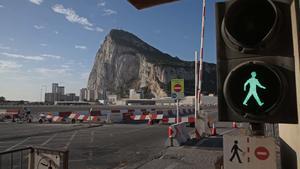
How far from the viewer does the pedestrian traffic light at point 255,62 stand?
1973 millimetres

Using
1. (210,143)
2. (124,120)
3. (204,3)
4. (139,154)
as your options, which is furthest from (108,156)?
(124,120)

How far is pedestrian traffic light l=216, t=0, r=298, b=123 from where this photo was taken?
1.97m

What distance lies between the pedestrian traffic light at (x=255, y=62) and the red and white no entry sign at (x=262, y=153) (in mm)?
204

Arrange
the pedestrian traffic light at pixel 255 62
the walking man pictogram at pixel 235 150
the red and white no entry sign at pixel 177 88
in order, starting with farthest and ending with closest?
the red and white no entry sign at pixel 177 88, the walking man pictogram at pixel 235 150, the pedestrian traffic light at pixel 255 62

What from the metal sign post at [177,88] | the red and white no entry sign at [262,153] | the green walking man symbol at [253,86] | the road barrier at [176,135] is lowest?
the road barrier at [176,135]

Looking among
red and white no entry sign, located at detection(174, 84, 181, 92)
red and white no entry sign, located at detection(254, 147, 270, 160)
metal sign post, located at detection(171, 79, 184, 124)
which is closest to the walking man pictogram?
red and white no entry sign, located at detection(254, 147, 270, 160)

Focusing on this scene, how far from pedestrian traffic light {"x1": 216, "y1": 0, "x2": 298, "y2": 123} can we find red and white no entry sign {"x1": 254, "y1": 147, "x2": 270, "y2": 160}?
20 cm

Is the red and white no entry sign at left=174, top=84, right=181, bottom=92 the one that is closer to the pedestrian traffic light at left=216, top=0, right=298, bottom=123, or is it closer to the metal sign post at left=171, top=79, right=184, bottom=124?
the metal sign post at left=171, top=79, right=184, bottom=124

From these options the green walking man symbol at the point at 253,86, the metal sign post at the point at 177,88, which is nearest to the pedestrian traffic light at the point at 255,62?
the green walking man symbol at the point at 253,86

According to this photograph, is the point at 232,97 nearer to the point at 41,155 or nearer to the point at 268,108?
the point at 268,108

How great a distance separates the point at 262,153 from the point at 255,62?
0.60 metres

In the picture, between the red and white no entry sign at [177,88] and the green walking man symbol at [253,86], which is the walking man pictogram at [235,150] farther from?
the red and white no entry sign at [177,88]

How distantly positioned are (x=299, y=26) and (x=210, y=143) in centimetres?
1115

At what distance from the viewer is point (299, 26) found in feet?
7.30
